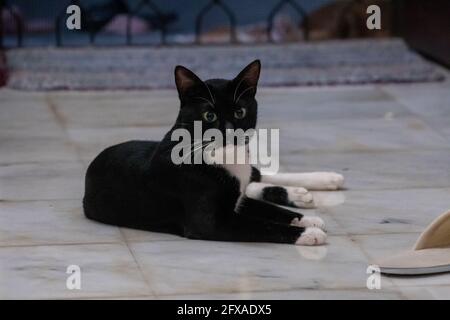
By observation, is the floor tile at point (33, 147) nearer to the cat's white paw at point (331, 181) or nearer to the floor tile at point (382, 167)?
the floor tile at point (382, 167)

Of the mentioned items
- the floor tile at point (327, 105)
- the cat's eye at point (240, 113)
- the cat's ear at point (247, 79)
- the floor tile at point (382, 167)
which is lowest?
the floor tile at point (382, 167)

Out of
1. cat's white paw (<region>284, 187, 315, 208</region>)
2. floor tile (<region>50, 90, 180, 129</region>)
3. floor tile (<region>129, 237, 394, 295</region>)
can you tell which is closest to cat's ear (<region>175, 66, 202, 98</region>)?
floor tile (<region>129, 237, 394, 295</region>)

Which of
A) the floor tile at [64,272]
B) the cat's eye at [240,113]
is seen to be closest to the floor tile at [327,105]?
the cat's eye at [240,113]

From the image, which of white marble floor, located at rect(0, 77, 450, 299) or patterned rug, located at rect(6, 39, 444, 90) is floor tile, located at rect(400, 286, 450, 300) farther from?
patterned rug, located at rect(6, 39, 444, 90)

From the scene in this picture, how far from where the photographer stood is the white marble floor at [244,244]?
9.11 feet

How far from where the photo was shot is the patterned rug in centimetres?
507

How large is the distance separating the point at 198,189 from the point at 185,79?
29 centimetres

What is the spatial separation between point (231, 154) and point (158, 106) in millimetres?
1667

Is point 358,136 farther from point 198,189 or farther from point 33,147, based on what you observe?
point 198,189

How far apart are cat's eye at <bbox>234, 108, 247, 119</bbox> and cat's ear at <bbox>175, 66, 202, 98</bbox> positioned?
12 centimetres

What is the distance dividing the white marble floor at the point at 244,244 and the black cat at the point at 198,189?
1.5 inches

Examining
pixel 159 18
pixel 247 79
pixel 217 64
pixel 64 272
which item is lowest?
pixel 64 272

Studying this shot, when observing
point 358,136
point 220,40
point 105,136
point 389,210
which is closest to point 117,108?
point 105,136

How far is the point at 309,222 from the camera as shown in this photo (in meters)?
3.17
